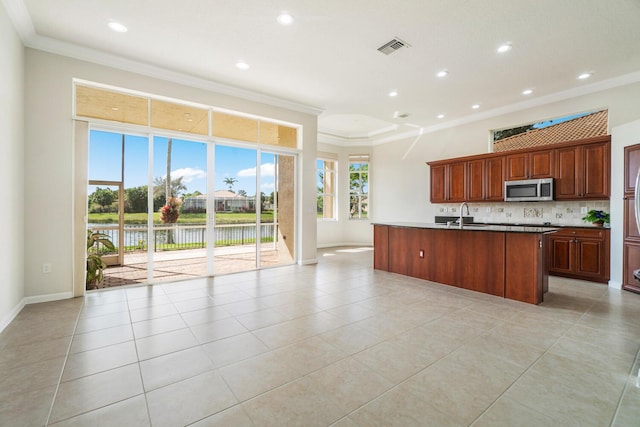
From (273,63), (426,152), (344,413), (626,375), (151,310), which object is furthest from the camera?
(426,152)

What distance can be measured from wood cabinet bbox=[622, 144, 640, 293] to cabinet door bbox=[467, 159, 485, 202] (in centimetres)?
220

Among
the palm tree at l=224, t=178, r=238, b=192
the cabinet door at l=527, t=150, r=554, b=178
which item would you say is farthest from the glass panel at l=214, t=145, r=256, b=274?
the cabinet door at l=527, t=150, r=554, b=178

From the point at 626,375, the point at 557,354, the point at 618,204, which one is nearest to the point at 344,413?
the point at 557,354

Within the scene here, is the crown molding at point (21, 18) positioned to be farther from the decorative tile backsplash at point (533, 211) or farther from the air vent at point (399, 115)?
the decorative tile backsplash at point (533, 211)

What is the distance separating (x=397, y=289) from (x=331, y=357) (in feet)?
7.32

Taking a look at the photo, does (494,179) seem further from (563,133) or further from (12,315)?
(12,315)

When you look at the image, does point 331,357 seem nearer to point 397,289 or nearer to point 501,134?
point 397,289

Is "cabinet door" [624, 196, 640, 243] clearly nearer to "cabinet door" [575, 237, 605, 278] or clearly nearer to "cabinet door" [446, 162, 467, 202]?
"cabinet door" [575, 237, 605, 278]

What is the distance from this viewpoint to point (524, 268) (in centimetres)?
365

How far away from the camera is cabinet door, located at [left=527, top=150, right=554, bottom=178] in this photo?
516cm

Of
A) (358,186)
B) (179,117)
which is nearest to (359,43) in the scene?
(179,117)

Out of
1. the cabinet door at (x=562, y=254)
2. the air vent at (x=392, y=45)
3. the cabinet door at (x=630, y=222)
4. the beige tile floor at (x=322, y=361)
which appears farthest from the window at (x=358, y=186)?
the cabinet door at (x=630, y=222)

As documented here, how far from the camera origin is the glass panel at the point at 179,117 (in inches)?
178

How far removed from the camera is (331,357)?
7.48 feet
